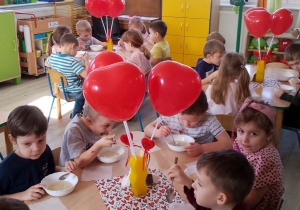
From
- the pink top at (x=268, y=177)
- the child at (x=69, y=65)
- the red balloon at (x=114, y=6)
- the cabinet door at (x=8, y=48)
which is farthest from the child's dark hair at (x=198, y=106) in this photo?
the cabinet door at (x=8, y=48)

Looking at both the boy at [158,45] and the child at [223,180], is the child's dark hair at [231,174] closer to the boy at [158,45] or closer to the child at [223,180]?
the child at [223,180]

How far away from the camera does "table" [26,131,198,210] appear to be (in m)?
1.32

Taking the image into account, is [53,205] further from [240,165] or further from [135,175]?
[240,165]

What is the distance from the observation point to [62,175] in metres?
1.47

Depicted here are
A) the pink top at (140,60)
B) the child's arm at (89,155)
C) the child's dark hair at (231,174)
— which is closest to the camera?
the child's dark hair at (231,174)

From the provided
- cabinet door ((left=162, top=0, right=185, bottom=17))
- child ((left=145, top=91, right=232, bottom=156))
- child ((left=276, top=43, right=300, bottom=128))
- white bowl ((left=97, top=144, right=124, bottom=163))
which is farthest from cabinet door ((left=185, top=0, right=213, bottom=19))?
white bowl ((left=97, top=144, right=124, bottom=163))

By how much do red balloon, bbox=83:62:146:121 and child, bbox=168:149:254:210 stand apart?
1.17 ft

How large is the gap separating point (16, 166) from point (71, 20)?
487 centimetres

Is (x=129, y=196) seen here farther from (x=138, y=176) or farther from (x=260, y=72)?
(x=260, y=72)

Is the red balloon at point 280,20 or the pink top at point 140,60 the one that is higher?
the red balloon at point 280,20

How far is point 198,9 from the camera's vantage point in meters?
A: 5.74

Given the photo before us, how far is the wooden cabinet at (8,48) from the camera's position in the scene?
4.68m

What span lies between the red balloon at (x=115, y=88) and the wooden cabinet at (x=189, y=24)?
4.83m

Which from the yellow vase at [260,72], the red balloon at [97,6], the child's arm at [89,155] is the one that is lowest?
the child's arm at [89,155]
